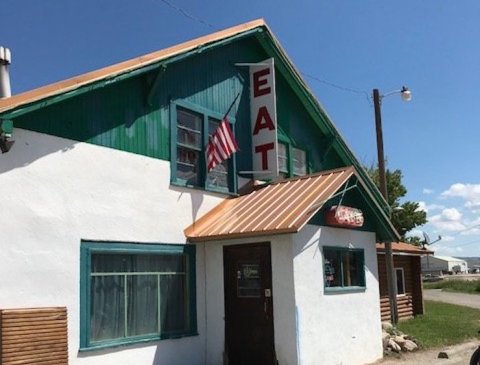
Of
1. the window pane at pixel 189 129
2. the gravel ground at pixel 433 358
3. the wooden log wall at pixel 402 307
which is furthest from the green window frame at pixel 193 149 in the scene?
the wooden log wall at pixel 402 307

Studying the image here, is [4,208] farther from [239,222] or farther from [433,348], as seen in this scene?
[433,348]

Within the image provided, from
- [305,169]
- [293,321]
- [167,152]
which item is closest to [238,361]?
[293,321]

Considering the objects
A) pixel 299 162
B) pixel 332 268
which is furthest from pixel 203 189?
pixel 299 162

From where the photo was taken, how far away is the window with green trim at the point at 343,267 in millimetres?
12174

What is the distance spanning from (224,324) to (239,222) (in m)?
2.03

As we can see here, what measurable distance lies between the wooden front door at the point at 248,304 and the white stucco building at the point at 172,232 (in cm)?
3

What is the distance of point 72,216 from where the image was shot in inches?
378

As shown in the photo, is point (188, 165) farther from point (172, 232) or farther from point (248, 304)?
point (248, 304)

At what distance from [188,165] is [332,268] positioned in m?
3.69

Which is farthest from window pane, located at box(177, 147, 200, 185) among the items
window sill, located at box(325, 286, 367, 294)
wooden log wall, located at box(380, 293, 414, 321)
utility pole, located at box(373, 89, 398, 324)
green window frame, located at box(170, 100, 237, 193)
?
wooden log wall, located at box(380, 293, 414, 321)

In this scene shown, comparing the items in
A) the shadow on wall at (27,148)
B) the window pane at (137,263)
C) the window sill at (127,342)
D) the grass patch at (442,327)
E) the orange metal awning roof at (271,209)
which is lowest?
the grass patch at (442,327)

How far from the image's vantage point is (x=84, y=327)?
9.51 metres

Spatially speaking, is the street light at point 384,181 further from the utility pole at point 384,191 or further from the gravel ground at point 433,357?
the gravel ground at point 433,357

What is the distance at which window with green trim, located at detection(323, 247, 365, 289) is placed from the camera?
12174 millimetres
